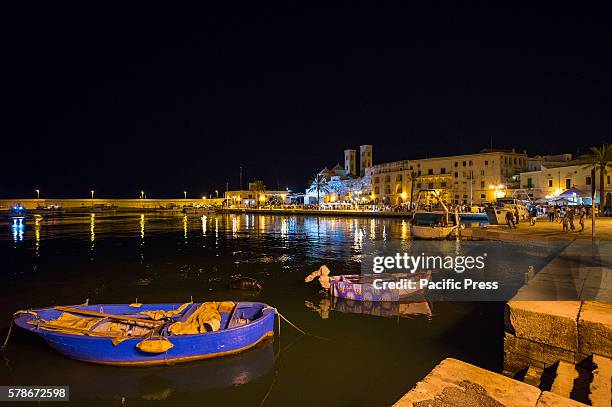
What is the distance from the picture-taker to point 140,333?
32.5ft

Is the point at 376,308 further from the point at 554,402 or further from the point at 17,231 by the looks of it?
the point at 17,231

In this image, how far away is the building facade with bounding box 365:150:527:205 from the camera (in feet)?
235

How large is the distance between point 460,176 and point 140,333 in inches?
3095

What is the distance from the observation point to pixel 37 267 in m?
24.1

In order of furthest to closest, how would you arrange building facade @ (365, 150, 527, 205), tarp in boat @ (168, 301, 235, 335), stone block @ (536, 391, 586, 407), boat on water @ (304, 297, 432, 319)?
building facade @ (365, 150, 527, 205) → boat on water @ (304, 297, 432, 319) → tarp in boat @ (168, 301, 235, 335) → stone block @ (536, 391, 586, 407)

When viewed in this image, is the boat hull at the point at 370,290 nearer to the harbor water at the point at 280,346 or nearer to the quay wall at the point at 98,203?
the harbor water at the point at 280,346

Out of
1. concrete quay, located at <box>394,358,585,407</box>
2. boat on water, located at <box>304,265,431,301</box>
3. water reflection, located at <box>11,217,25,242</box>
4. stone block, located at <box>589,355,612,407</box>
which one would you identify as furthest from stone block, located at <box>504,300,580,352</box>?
water reflection, located at <box>11,217,25,242</box>

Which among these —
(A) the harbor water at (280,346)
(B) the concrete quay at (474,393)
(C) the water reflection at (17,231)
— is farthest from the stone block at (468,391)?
(C) the water reflection at (17,231)

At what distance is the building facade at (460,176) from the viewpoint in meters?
71.6

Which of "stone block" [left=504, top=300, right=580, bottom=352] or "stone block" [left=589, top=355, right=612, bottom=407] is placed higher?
"stone block" [left=504, top=300, right=580, bottom=352]

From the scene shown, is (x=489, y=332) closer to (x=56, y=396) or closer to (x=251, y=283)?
(x=251, y=283)

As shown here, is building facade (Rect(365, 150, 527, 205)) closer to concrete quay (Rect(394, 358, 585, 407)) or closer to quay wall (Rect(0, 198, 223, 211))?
concrete quay (Rect(394, 358, 585, 407))

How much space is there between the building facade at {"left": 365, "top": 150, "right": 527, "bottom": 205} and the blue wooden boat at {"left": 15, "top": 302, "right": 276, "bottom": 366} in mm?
67062

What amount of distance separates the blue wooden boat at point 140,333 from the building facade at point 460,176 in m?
67.1
